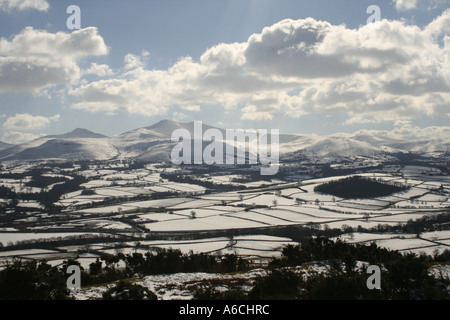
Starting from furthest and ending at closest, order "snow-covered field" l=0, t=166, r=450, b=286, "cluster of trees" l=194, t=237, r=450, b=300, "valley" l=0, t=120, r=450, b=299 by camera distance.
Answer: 1. "snow-covered field" l=0, t=166, r=450, b=286
2. "valley" l=0, t=120, r=450, b=299
3. "cluster of trees" l=194, t=237, r=450, b=300

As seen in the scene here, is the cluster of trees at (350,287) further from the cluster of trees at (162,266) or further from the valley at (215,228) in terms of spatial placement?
the valley at (215,228)

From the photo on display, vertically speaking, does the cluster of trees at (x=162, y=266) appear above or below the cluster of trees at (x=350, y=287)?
below

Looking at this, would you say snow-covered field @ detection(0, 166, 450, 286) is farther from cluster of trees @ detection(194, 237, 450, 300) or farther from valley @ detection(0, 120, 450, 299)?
Answer: cluster of trees @ detection(194, 237, 450, 300)

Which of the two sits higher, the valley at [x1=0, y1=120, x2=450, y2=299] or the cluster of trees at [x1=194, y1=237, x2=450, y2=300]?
the cluster of trees at [x1=194, y1=237, x2=450, y2=300]

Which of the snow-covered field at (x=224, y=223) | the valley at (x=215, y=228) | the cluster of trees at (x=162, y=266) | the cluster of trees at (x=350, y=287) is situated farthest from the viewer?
the snow-covered field at (x=224, y=223)

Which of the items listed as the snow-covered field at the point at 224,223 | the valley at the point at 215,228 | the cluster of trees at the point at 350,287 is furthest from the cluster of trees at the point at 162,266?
the snow-covered field at the point at 224,223

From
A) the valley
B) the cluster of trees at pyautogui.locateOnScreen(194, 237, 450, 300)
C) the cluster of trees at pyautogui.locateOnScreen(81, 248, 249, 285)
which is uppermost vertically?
the cluster of trees at pyautogui.locateOnScreen(194, 237, 450, 300)

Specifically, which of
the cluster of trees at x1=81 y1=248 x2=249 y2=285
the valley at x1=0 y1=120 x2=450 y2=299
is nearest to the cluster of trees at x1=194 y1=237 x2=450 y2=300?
the cluster of trees at x1=81 y1=248 x2=249 y2=285

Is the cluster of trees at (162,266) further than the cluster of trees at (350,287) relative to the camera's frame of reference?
Yes

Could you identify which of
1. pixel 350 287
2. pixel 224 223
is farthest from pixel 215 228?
pixel 350 287

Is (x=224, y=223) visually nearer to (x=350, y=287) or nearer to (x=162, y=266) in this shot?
(x=162, y=266)
